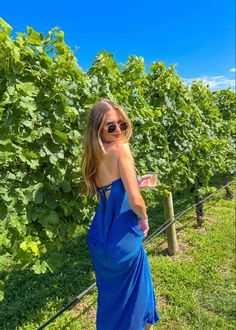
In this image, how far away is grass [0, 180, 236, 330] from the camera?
141 inches

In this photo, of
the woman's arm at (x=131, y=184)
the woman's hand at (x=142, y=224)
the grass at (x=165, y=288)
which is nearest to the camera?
the woman's arm at (x=131, y=184)

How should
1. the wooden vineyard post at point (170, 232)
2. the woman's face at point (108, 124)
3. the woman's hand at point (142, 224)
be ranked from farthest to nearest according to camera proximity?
1. the wooden vineyard post at point (170, 232)
2. the woman's face at point (108, 124)
3. the woman's hand at point (142, 224)

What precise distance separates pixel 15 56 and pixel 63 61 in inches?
20.1

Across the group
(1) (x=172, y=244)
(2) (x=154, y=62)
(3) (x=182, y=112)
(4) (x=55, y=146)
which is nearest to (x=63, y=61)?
(4) (x=55, y=146)

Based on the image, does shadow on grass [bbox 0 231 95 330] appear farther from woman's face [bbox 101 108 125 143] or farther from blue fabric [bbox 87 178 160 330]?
woman's face [bbox 101 108 125 143]

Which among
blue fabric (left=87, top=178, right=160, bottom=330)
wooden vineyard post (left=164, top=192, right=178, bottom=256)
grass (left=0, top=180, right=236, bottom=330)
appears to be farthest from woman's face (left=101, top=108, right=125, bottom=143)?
wooden vineyard post (left=164, top=192, right=178, bottom=256)

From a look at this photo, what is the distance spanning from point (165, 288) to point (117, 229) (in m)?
2.49

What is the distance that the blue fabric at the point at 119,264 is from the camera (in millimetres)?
2084

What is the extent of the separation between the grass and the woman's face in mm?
1311

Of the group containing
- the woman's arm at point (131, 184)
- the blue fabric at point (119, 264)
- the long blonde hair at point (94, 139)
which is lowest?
the blue fabric at point (119, 264)

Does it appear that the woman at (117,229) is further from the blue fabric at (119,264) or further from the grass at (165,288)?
the grass at (165,288)

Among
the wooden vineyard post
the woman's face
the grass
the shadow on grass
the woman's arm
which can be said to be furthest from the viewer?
the wooden vineyard post

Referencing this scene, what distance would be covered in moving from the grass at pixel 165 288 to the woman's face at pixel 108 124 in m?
1.31

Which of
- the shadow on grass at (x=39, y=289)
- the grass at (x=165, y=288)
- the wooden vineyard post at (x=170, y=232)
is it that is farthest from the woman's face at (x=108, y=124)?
the wooden vineyard post at (x=170, y=232)
